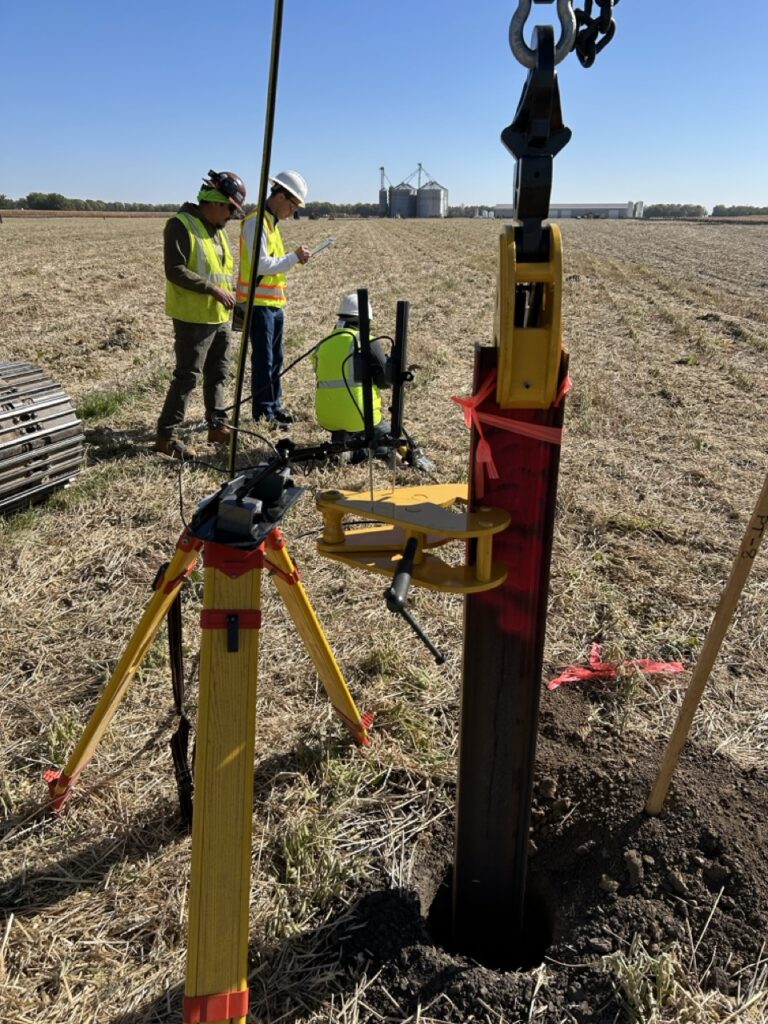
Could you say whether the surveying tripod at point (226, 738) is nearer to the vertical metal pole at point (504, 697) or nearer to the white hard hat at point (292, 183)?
the vertical metal pole at point (504, 697)

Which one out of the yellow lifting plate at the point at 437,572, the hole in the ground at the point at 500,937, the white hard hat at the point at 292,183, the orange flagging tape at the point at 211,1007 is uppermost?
the white hard hat at the point at 292,183

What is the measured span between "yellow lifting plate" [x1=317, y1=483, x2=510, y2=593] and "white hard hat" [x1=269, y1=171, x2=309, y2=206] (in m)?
5.27

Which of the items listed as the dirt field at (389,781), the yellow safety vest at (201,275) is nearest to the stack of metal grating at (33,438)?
the dirt field at (389,781)

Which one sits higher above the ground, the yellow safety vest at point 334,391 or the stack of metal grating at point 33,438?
the yellow safety vest at point 334,391

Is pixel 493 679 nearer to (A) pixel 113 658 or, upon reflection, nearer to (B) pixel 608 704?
(B) pixel 608 704

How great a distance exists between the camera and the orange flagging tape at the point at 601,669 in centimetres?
340

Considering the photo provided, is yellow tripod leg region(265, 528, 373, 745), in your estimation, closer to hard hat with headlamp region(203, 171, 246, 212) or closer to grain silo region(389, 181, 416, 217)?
hard hat with headlamp region(203, 171, 246, 212)

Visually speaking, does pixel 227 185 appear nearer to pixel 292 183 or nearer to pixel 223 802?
Result: pixel 292 183

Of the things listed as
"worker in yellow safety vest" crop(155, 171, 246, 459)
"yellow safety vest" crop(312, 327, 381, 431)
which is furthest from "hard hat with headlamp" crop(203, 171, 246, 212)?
"yellow safety vest" crop(312, 327, 381, 431)

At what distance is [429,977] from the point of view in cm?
208

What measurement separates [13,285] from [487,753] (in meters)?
16.1

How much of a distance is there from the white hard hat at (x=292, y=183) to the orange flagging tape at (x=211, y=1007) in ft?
19.9

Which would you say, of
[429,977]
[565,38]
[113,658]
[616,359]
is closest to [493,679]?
[429,977]

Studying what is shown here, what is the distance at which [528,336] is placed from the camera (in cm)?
146
